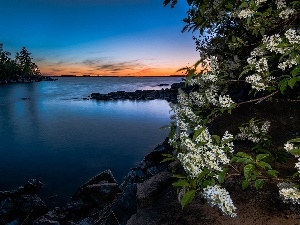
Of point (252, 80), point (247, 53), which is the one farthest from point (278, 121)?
point (252, 80)

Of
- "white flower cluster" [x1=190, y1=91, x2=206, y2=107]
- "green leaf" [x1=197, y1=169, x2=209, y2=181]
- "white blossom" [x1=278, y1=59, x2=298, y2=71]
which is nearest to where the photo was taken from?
"green leaf" [x1=197, y1=169, x2=209, y2=181]

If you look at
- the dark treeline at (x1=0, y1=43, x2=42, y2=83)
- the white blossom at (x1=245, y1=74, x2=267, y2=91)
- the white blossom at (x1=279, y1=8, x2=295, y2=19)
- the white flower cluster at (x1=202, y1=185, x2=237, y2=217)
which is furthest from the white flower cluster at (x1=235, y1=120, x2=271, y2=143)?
the dark treeline at (x1=0, y1=43, x2=42, y2=83)

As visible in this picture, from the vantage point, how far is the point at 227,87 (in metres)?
4.38

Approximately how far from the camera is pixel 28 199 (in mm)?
10812

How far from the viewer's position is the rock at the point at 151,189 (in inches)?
233

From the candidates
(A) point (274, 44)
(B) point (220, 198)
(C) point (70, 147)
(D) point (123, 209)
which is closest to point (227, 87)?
(A) point (274, 44)

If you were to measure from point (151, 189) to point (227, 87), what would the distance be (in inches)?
127

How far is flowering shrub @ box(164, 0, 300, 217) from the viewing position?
9.08 feet

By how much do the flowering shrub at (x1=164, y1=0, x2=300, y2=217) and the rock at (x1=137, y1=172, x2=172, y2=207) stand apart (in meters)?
1.89

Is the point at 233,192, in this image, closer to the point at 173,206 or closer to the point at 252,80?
the point at 173,206

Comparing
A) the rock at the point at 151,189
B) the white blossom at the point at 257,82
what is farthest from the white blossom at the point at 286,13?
the rock at the point at 151,189

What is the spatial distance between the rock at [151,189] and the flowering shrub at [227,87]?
1889 millimetres

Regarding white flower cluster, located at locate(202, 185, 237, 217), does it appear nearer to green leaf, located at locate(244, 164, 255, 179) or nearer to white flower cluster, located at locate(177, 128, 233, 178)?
white flower cluster, located at locate(177, 128, 233, 178)

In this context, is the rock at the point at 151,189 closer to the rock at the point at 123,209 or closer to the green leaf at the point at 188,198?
the rock at the point at 123,209
